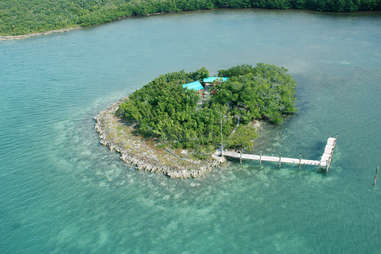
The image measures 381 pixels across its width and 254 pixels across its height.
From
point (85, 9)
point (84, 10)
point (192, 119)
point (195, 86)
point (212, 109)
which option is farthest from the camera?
point (85, 9)

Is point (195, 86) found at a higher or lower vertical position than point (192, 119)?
higher

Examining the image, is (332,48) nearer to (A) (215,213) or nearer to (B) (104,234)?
(A) (215,213)

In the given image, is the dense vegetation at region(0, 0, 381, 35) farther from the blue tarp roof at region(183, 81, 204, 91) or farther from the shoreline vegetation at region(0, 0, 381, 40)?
the blue tarp roof at region(183, 81, 204, 91)

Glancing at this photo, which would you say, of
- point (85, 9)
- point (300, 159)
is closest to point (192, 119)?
point (300, 159)

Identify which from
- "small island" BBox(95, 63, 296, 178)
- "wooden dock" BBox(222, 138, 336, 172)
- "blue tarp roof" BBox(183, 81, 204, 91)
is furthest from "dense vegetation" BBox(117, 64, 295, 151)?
"blue tarp roof" BBox(183, 81, 204, 91)

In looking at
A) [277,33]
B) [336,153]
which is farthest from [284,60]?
[336,153]

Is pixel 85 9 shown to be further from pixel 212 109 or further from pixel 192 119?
pixel 192 119

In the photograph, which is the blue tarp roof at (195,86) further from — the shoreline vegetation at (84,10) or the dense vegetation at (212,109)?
the shoreline vegetation at (84,10)
